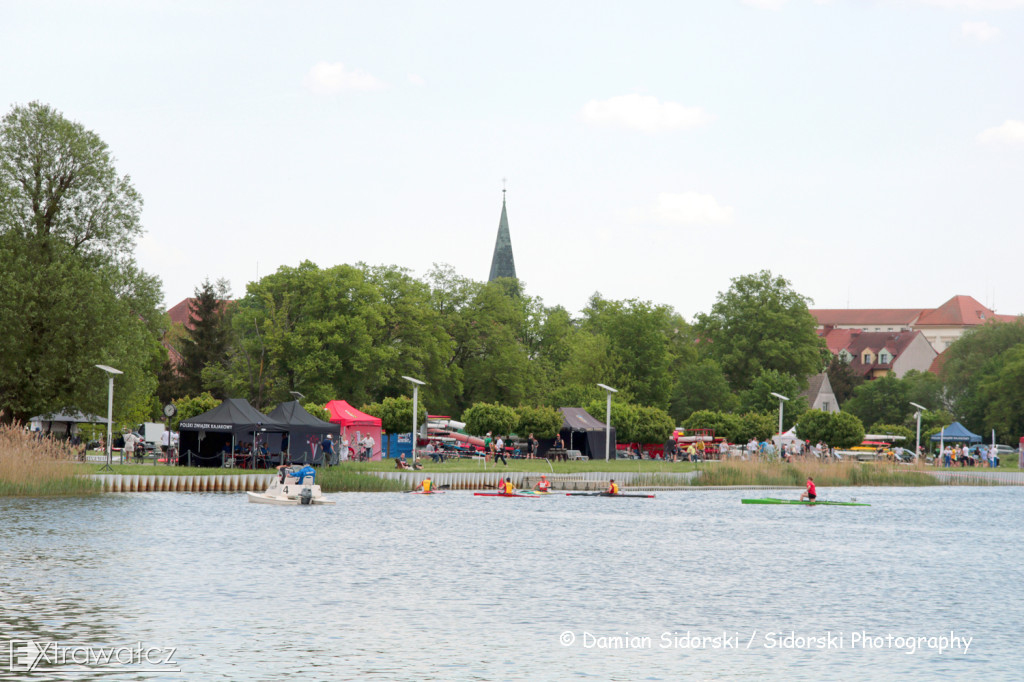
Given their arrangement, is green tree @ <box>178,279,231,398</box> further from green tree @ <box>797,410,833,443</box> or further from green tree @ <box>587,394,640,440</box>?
green tree @ <box>797,410,833,443</box>

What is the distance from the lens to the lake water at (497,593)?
56.1 ft

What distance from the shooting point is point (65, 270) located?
1993 inches

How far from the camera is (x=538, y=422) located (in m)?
65.5

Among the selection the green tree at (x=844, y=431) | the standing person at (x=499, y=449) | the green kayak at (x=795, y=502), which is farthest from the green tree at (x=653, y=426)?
the green kayak at (x=795, y=502)

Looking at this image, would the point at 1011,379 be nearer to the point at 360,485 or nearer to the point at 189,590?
the point at 360,485

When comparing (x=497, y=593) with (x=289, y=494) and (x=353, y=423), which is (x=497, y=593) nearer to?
(x=289, y=494)

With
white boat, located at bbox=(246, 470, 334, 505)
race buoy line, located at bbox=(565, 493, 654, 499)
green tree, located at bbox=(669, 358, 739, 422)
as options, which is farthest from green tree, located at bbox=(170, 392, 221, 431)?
green tree, located at bbox=(669, 358, 739, 422)

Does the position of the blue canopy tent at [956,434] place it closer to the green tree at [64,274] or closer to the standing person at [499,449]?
the standing person at [499,449]

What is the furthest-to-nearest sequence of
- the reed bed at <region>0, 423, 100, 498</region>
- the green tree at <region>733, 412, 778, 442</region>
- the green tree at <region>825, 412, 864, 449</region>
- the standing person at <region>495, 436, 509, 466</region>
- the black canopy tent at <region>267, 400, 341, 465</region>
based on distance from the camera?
the green tree at <region>733, 412, 778, 442</region>
the green tree at <region>825, 412, 864, 449</region>
the standing person at <region>495, 436, 509, 466</region>
the black canopy tent at <region>267, 400, 341, 465</region>
the reed bed at <region>0, 423, 100, 498</region>

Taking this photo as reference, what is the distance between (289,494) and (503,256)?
349 ft

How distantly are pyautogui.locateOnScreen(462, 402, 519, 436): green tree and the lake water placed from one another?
2257 cm

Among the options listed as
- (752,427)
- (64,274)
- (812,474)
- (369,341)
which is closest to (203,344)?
(369,341)

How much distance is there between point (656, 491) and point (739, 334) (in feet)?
158

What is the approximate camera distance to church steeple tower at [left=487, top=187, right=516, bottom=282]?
477ft
